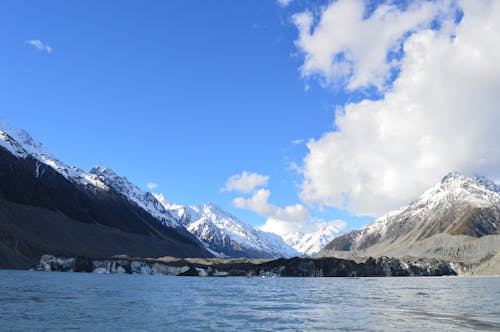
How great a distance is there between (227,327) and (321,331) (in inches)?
341

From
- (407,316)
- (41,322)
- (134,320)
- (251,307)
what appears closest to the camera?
(41,322)

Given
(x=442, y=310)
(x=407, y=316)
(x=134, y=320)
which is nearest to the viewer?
(x=134, y=320)

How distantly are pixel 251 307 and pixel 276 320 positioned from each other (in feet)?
53.4

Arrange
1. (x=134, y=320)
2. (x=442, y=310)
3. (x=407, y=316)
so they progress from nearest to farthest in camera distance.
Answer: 1. (x=134, y=320)
2. (x=407, y=316)
3. (x=442, y=310)

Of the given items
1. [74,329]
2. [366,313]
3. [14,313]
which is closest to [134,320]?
[74,329]

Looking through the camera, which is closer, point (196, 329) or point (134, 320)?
point (196, 329)

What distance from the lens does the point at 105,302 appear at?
70250 millimetres

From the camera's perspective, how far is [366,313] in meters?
59.9

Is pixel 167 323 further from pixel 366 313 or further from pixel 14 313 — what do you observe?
pixel 366 313

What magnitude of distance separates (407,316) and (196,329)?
25.0 metres

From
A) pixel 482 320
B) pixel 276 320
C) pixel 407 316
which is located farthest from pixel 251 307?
pixel 482 320

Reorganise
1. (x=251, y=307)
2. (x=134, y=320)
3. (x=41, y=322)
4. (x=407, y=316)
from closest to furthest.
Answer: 1. (x=41, y=322)
2. (x=134, y=320)
3. (x=407, y=316)
4. (x=251, y=307)

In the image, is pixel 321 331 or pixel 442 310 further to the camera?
pixel 442 310

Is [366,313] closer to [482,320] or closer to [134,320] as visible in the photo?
[482,320]
